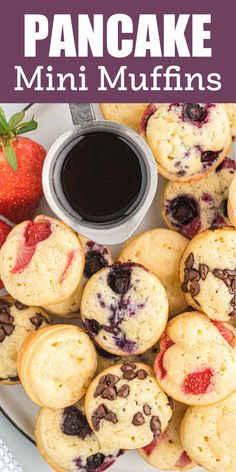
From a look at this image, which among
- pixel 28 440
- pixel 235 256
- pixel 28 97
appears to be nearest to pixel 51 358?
pixel 28 440

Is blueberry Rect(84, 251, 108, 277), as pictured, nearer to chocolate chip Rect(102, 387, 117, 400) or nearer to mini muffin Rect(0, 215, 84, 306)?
mini muffin Rect(0, 215, 84, 306)

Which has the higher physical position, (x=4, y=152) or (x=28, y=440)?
(x=4, y=152)

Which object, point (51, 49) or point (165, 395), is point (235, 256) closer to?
point (165, 395)

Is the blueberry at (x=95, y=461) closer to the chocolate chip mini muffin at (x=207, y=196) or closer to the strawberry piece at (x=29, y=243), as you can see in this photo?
the strawberry piece at (x=29, y=243)

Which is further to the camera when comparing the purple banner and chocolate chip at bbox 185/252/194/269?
the purple banner

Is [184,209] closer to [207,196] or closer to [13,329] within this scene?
[207,196]

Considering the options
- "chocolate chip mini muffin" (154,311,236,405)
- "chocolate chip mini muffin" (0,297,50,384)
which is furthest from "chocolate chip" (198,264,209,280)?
"chocolate chip mini muffin" (0,297,50,384)
